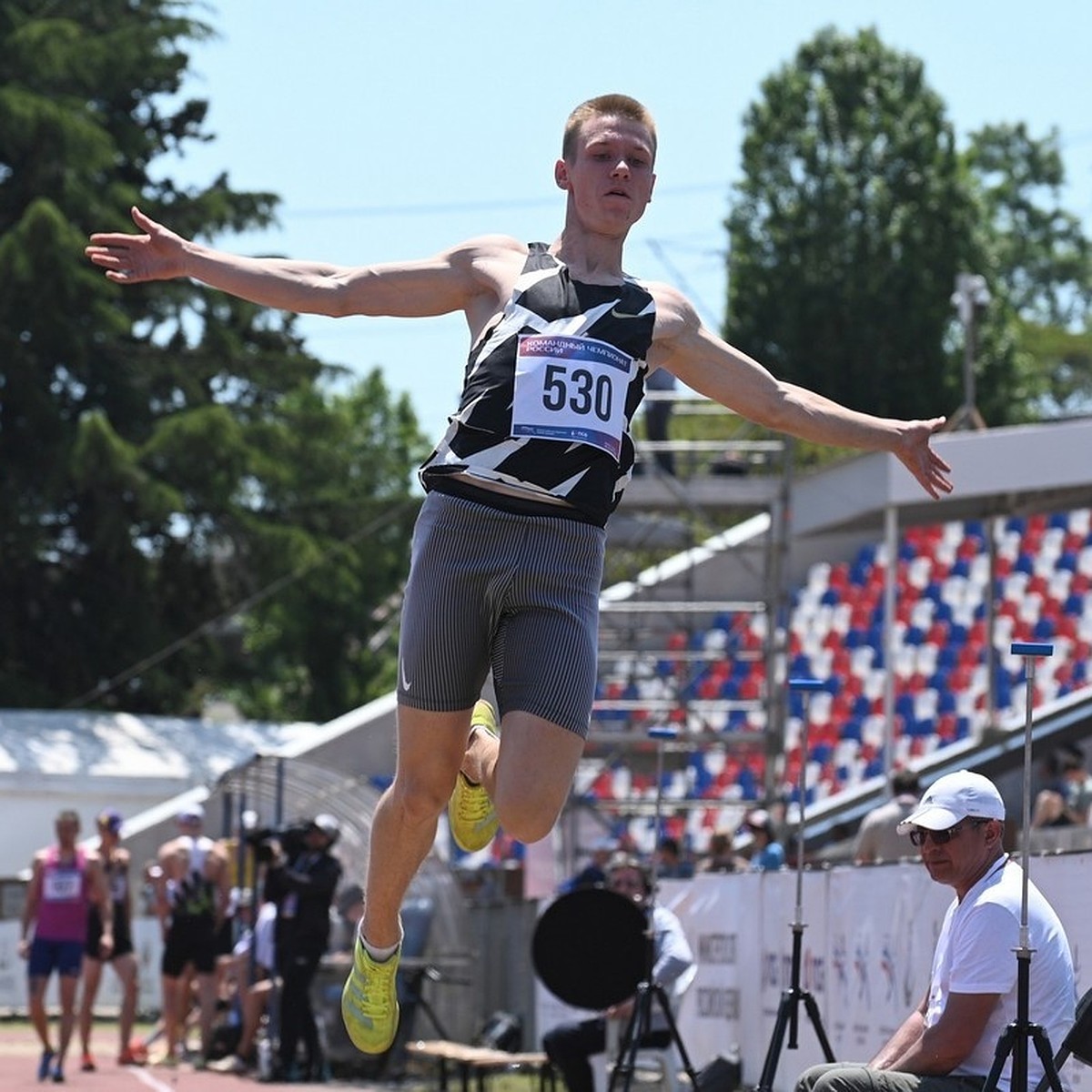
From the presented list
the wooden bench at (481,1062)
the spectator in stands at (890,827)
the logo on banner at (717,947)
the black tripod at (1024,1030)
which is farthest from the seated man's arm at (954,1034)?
the wooden bench at (481,1062)

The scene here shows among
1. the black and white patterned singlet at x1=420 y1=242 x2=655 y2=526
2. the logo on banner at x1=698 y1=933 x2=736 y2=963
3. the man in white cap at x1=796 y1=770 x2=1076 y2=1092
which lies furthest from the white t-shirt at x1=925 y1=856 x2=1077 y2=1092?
the logo on banner at x1=698 y1=933 x2=736 y2=963

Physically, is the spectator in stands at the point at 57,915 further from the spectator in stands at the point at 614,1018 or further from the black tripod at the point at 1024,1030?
the black tripod at the point at 1024,1030

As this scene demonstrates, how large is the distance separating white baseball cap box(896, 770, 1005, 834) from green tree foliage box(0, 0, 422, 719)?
99.9ft

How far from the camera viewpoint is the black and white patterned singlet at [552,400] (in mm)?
6098

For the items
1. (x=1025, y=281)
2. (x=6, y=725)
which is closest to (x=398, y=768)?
(x=6, y=725)

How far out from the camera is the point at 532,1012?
57.9 feet

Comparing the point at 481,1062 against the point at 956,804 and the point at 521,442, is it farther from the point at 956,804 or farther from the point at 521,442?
the point at 521,442

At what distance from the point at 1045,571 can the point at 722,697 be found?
395 centimetres

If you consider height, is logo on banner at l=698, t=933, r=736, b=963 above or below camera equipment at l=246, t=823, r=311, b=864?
below

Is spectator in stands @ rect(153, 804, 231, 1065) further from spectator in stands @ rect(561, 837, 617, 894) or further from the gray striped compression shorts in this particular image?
the gray striped compression shorts

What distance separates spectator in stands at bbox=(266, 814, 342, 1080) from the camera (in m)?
16.0

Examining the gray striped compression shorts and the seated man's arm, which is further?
the seated man's arm

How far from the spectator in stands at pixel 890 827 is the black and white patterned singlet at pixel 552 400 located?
24.9 ft

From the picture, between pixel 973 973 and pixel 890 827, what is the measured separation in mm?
6767
